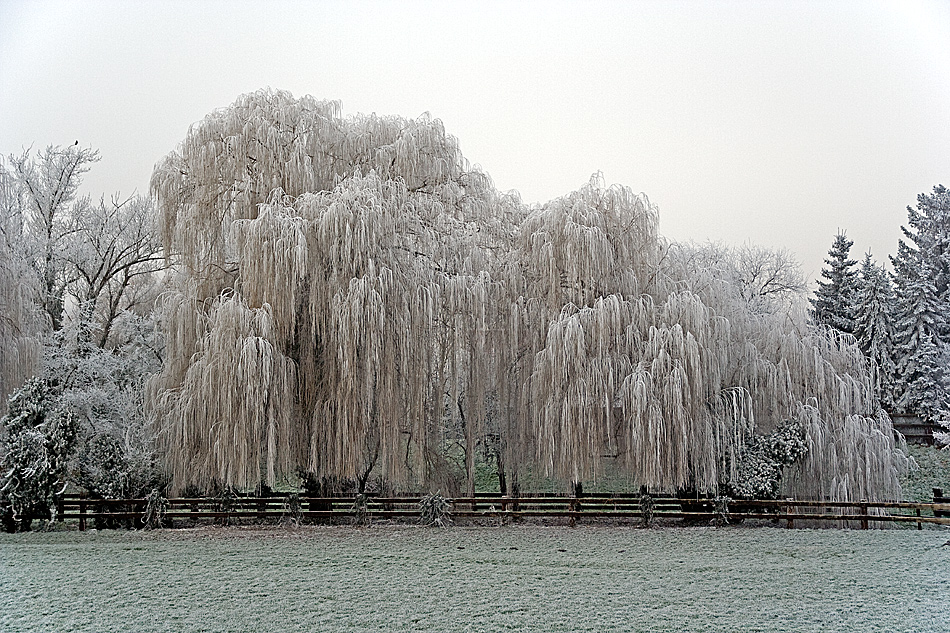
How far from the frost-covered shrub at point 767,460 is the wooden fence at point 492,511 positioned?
0.36 metres

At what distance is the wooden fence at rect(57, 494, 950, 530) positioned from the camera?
44.3 ft

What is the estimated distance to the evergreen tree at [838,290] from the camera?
2375 cm

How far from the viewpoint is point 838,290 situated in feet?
79.4

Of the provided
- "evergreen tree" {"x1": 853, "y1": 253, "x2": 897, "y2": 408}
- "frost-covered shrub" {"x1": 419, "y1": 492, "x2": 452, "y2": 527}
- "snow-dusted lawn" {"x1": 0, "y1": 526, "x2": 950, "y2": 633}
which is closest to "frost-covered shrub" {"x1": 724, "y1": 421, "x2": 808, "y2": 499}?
"snow-dusted lawn" {"x1": 0, "y1": 526, "x2": 950, "y2": 633}

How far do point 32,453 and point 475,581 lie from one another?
361 inches

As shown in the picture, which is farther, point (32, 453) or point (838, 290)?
point (838, 290)

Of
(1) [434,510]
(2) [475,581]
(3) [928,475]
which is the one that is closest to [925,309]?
(3) [928,475]

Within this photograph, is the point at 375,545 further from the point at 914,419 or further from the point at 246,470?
the point at 914,419

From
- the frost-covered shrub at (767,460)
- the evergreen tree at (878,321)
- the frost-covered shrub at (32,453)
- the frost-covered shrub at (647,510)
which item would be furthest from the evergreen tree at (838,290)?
the frost-covered shrub at (32,453)

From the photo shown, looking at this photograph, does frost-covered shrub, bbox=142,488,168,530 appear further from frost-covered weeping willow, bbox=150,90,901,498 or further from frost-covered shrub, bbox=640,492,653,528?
frost-covered shrub, bbox=640,492,653,528

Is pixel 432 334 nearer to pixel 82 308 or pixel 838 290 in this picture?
pixel 82 308

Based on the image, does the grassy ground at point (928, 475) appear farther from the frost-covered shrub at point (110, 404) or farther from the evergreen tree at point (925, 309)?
the frost-covered shrub at point (110, 404)

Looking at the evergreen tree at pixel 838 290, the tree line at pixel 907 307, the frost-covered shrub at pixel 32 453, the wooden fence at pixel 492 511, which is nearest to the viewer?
the frost-covered shrub at pixel 32 453

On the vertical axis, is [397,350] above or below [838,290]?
below
